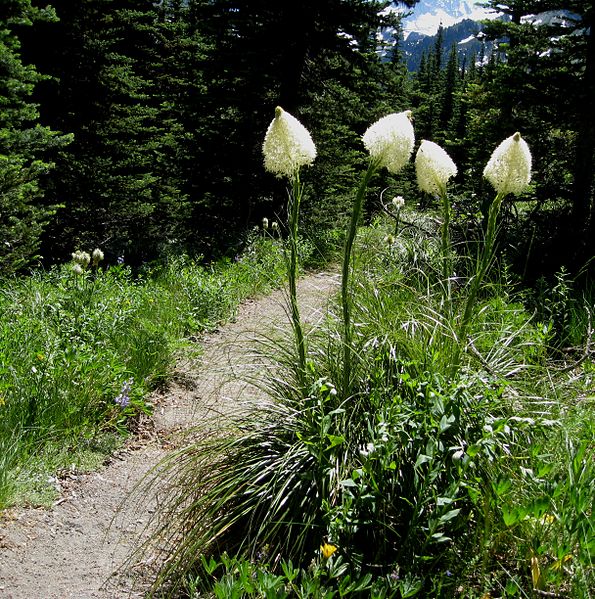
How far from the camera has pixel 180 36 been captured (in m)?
15.4

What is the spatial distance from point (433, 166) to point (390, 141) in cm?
73

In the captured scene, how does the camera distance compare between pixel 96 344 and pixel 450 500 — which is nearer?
pixel 450 500

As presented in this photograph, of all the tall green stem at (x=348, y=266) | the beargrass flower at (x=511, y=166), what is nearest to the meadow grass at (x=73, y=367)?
the tall green stem at (x=348, y=266)

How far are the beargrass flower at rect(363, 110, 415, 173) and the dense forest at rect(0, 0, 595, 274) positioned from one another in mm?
4319

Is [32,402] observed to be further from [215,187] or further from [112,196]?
[215,187]

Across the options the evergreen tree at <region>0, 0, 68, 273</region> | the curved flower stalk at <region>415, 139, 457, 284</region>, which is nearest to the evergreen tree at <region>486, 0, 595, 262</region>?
the curved flower stalk at <region>415, 139, 457, 284</region>

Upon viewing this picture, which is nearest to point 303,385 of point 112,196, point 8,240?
point 8,240

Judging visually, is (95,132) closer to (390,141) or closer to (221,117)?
(221,117)

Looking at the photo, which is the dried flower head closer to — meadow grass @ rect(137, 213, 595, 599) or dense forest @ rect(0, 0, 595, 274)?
dense forest @ rect(0, 0, 595, 274)

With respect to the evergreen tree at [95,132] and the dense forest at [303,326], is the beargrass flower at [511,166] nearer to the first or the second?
Result: the dense forest at [303,326]

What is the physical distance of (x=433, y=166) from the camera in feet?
10.5

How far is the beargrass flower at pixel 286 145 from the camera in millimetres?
2625

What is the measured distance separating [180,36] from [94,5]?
7.36 meters

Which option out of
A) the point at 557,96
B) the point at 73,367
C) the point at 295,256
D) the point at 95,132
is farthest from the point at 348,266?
the point at 95,132
